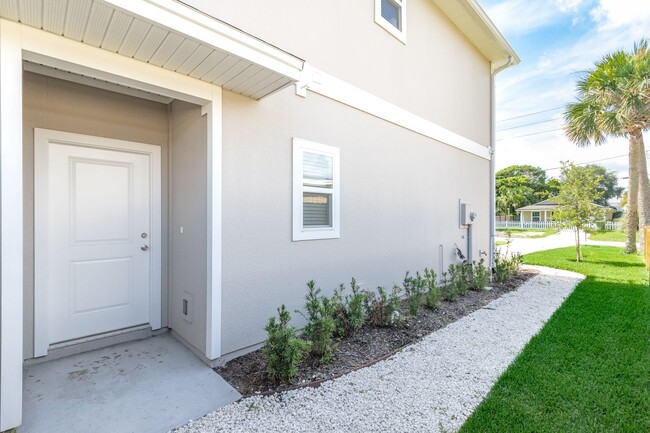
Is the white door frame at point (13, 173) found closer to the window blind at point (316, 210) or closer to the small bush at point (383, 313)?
the window blind at point (316, 210)

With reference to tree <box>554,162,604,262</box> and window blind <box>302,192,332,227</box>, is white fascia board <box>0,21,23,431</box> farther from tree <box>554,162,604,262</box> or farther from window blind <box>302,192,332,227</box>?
tree <box>554,162,604,262</box>

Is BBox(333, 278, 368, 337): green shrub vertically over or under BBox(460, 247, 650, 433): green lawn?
over

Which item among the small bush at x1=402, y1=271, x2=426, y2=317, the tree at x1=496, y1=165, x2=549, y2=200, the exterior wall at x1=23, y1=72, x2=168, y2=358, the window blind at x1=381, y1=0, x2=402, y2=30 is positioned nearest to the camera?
the exterior wall at x1=23, y1=72, x2=168, y2=358

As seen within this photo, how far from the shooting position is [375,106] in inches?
206

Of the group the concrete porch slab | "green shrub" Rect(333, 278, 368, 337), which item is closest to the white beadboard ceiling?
"green shrub" Rect(333, 278, 368, 337)

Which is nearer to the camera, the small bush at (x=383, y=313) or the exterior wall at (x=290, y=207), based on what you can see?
the exterior wall at (x=290, y=207)

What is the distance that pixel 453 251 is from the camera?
739 centimetres

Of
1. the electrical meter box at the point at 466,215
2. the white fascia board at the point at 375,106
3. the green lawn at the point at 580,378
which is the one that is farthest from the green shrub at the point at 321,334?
the electrical meter box at the point at 466,215

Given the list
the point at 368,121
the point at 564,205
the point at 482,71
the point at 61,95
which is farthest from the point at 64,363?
the point at 564,205

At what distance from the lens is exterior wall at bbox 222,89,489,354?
3422 mm

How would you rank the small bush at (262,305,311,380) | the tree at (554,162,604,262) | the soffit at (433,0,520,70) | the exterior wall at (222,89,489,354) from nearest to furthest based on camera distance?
the small bush at (262,305,311,380) → the exterior wall at (222,89,489,354) → the soffit at (433,0,520,70) → the tree at (554,162,604,262)

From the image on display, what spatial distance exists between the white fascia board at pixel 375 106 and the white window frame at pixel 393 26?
1282 mm

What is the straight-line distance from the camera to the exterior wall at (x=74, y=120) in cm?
306

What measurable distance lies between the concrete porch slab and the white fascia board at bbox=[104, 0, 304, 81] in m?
3.01
